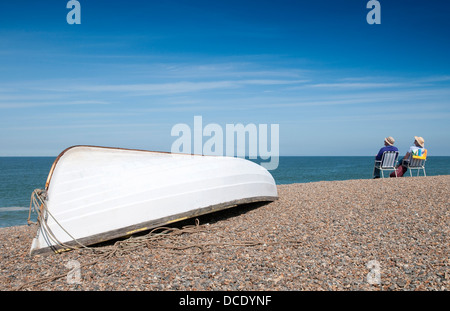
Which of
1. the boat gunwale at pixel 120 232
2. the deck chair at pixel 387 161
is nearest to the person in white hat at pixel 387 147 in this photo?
the deck chair at pixel 387 161

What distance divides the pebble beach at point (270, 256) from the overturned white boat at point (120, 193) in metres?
0.28

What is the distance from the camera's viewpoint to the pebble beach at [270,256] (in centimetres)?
395

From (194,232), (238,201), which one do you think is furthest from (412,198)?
(194,232)

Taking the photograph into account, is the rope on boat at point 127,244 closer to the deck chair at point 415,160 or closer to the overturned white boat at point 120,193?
the overturned white boat at point 120,193

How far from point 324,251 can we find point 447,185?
6794 millimetres

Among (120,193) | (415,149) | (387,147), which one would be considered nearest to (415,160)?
(415,149)

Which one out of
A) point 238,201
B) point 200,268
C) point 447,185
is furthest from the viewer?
point 447,185

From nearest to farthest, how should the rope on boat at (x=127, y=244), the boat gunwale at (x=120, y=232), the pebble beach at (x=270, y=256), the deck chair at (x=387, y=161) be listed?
the pebble beach at (x=270, y=256) → the rope on boat at (x=127, y=244) → the boat gunwale at (x=120, y=232) → the deck chair at (x=387, y=161)

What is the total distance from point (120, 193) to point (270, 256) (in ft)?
8.82

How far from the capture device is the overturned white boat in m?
5.47

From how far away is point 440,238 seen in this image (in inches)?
208

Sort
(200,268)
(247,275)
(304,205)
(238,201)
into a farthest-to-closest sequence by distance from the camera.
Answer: (304,205) < (238,201) < (200,268) < (247,275)

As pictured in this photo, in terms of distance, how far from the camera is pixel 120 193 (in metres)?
5.77
